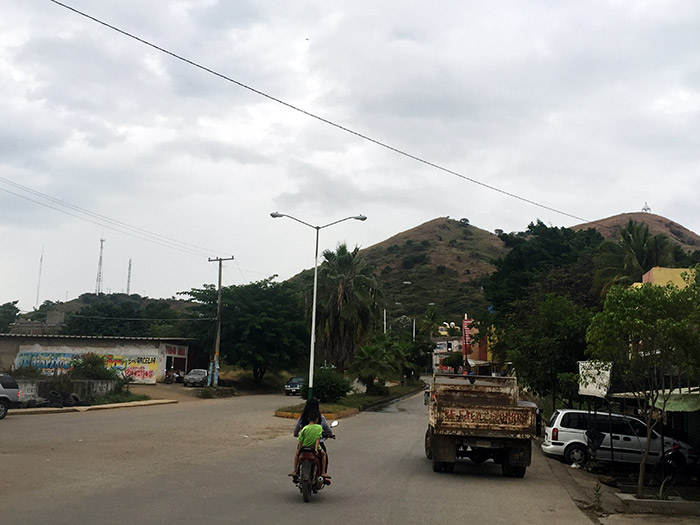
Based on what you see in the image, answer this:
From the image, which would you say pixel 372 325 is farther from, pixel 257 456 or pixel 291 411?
pixel 257 456

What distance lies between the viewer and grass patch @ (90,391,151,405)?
118ft

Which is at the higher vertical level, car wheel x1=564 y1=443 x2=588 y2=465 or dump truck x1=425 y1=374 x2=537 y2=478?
dump truck x1=425 y1=374 x2=537 y2=478

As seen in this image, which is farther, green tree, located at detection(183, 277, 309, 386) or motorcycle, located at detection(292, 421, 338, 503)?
green tree, located at detection(183, 277, 309, 386)

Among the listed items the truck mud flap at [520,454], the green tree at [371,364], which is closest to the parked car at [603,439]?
the truck mud flap at [520,454]

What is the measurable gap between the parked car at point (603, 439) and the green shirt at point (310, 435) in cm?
986

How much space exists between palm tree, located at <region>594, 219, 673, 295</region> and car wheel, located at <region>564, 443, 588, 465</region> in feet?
63.8

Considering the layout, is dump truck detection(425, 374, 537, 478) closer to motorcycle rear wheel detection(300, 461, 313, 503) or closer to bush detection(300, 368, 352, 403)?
motorcycle rear wheel detection(300, 461, 313, 503)

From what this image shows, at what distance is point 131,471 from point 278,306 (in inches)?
1702

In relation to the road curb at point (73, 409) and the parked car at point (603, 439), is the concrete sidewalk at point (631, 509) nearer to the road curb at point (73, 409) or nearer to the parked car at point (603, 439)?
the parked car at point (603, 439)

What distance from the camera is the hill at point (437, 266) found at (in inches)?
4897

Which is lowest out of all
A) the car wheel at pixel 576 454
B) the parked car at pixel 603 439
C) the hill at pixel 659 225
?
the car wheel at pixel 576 454

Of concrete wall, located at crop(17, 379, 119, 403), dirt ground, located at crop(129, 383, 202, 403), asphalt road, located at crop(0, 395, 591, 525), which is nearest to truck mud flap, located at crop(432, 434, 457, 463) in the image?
asphalt road, located at crop(0, 395, 591, 525)

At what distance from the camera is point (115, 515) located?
8875mm

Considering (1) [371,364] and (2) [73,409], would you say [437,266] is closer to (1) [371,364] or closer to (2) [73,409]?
(1) [371,364]
